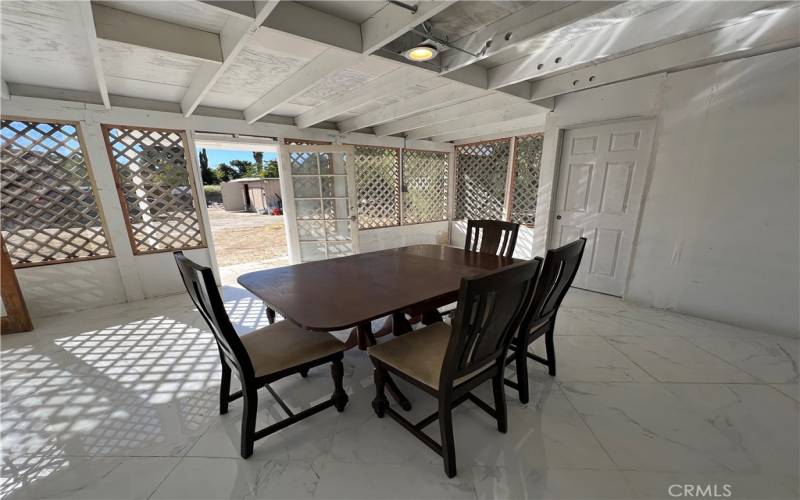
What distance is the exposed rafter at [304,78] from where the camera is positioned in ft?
5.73

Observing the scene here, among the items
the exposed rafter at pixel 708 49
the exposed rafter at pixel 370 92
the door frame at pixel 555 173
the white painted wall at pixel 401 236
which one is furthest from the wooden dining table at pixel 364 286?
the white painted wall at pixel 401 236

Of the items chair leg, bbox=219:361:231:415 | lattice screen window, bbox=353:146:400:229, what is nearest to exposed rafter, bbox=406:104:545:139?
lattice screen window, bbox=353:146:400:229

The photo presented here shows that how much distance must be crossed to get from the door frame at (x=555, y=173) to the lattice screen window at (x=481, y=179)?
1488 millimetres

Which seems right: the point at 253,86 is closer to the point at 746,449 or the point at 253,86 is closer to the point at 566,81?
the point at 566,81

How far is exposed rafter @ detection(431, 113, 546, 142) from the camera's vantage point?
361cm

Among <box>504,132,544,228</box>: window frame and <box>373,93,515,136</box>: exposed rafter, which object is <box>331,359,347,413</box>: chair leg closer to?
<box>373,93,515,136</box>: exposed rafter

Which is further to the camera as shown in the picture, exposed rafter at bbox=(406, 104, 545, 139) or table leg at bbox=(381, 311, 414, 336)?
exposed rafter at bbox=(406, 104, 545, 139)

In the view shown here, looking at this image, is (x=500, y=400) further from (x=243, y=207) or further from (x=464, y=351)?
(x=243, y=207)

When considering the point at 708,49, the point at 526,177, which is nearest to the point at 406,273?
the point at 708,49

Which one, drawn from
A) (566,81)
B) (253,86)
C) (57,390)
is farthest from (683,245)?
(57,390)

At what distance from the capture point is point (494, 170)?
4.78 metres

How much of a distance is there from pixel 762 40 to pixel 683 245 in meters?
1.45

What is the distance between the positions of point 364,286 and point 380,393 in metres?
0.54

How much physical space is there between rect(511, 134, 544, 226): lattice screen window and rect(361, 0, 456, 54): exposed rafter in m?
3.41
